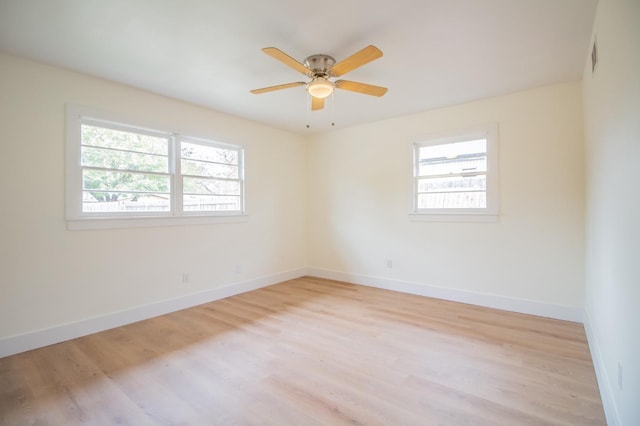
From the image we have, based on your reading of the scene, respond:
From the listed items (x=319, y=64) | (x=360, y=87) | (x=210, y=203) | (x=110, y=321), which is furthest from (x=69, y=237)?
(x=360, y=87)

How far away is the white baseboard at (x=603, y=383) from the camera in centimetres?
158

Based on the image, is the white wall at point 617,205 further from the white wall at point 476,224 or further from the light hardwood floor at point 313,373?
the white wall at point 476,224

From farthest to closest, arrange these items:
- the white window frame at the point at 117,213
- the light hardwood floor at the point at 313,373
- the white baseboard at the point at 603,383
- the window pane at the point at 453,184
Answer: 1. the window pane at the point at 453,184
2. the white window frame at the point at 117,213
3. the light hardwood floor at the point at 313,373
4. the white baseboard at the point at 603,383

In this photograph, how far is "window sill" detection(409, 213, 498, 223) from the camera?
12.1ft

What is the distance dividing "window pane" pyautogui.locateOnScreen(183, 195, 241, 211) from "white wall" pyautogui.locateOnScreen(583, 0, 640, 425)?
13.4ft

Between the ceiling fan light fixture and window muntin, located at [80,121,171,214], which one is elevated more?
the ceiling fan light fixture

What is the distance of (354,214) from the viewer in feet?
16.4

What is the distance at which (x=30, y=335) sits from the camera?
263 centimetres

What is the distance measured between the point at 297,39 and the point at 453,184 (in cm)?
281

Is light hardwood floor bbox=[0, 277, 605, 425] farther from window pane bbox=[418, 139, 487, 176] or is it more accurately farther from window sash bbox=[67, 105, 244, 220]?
window pane bbox=[418, 139, 487, 176]

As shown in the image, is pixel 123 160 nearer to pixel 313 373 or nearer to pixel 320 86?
pixel 320 86

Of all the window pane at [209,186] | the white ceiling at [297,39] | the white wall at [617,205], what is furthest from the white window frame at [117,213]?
the white wall at [617,205]

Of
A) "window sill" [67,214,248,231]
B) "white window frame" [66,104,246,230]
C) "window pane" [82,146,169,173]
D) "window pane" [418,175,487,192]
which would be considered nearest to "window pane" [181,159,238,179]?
"white window frame" [66,104,246,230]

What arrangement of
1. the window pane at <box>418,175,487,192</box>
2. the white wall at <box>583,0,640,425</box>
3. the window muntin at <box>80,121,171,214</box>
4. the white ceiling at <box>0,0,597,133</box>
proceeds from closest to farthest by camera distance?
the white wall at <box>583,0,640,425</box> → the white ceiling at <box>0,0,597,133</box> → the window muntin at <box>80,121,171,214</box> → the window pane at <box>418,175,487,192</box>
